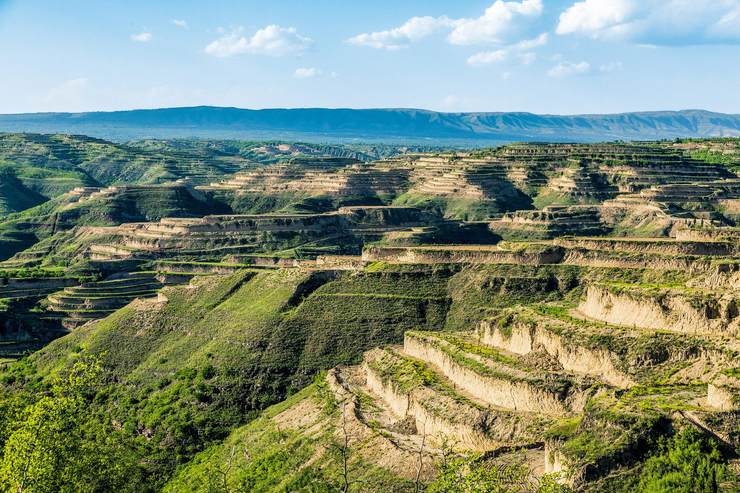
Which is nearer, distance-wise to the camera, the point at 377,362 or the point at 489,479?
the point at 489,479

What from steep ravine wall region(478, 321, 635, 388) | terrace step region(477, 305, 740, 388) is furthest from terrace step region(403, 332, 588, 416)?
terrace step region(477, 305, 740, 388)

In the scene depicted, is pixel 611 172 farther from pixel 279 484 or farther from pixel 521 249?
pixel 279 484

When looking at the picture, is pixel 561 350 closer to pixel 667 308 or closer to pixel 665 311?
pixel 665 311

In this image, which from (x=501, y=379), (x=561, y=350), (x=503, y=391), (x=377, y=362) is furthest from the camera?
(x=377, y=362)

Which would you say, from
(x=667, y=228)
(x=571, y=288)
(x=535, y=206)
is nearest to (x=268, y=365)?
(x=571, y=288)

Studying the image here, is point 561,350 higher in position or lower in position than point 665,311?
lower

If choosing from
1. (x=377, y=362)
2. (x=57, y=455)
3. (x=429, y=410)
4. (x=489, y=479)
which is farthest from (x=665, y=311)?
(x=57, y=455)

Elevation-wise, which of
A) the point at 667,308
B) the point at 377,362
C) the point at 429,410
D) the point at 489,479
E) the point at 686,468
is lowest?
the point at 377,362

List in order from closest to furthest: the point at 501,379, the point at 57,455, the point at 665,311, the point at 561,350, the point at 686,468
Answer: the point at 686,468 → the point at 57,455 → the point at 501,379 → the point at 665,311 → the point at 561,350

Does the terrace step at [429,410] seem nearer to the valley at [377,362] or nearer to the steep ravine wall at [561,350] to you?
the valley at [377,362]

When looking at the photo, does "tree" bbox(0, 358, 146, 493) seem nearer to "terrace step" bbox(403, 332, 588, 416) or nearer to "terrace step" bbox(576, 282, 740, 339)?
"terrace step" bbox(403, 332, 588, 416)

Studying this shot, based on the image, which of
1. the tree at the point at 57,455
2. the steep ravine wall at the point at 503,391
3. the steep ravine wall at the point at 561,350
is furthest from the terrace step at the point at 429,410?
the tree at the point at 57,455
